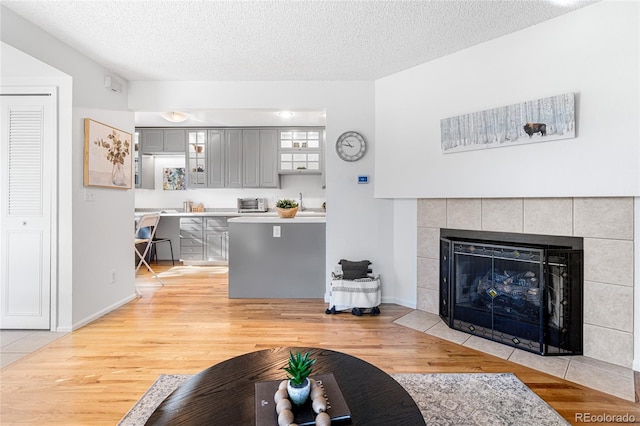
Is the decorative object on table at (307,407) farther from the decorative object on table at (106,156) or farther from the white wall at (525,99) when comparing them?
the decorative object on table at (106,156)

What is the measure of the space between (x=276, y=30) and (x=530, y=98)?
6.79 feet

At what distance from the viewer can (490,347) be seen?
2.39m

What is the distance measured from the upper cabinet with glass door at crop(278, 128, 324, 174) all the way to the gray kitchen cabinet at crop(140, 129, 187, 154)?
1829 millimetres

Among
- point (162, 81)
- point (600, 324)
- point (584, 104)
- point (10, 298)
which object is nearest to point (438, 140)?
point (584, 104)

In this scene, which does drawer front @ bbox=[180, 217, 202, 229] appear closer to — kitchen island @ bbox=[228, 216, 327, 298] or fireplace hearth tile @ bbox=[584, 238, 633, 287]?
kitchen island @ bbox=[228, 216, 327, 298]

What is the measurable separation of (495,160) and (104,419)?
3.19 meters

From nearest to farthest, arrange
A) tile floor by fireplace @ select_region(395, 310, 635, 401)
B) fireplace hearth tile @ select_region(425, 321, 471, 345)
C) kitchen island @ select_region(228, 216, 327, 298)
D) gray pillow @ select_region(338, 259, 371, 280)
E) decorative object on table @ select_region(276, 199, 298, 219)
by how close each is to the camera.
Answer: tile floor by fireplace @ select_region(395, 310, 635, 401) < fireplace hearth tile @ select_region(425, 321, 471, 345) < gray pillow @ select_region(338, 259, 371, 280) < kitchen island @ select_region(228, 216, 327, 298) < decorative object on table @ select_region(276, 199, 298, 219)

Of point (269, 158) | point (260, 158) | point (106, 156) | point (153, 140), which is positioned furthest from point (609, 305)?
point (153, 140)

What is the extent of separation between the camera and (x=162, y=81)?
348cm

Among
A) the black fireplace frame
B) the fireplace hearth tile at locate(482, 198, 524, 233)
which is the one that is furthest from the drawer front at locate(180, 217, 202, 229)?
the fireplace hearth tile at locate(482, 198, 524, 233)

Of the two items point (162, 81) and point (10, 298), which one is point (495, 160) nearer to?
point (162, 81)

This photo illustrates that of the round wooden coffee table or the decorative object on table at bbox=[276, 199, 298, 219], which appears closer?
the round wooden coffee table

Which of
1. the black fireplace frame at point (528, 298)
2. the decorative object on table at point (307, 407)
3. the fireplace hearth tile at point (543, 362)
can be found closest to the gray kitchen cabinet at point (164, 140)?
the black fireplace frame at point (528, 298)

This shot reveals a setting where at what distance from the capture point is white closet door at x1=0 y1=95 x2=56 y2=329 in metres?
2.69
